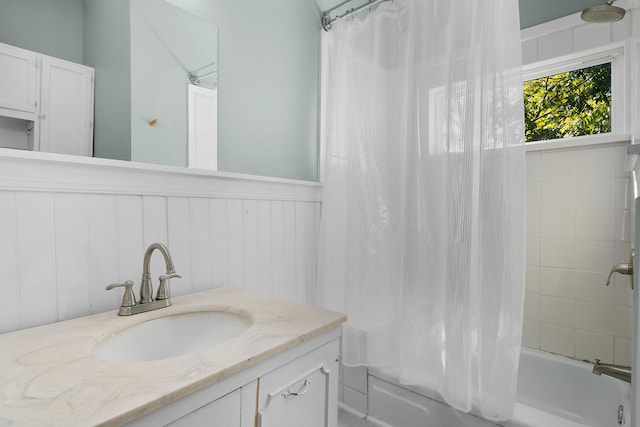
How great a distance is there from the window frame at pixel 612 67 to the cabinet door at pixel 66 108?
188cm

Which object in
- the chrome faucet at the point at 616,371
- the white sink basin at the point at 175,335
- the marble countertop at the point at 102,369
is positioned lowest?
the chrome faucet at the point at 616,371

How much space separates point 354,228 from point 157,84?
40.1 inches

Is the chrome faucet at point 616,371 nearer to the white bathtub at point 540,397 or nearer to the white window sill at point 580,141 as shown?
the white bathtub at point 540,397

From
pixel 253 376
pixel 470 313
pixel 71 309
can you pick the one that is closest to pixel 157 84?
pixel 71 309

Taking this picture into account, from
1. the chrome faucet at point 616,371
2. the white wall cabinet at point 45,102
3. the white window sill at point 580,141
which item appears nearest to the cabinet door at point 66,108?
the white wall cabinet at point 45,102

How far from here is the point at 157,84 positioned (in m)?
1.18

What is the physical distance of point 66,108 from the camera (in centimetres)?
94

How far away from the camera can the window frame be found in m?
1.43

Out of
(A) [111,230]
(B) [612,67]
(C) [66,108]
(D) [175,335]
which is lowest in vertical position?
(D) [175,335]

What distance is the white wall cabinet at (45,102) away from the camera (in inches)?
33.5

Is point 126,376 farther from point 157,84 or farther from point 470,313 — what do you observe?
point 470,313

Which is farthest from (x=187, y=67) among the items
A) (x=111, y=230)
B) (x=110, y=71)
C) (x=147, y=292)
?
(x=147, y=292)

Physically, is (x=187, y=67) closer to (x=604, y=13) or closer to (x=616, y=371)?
(x=604, y=13)

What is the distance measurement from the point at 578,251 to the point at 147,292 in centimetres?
186
